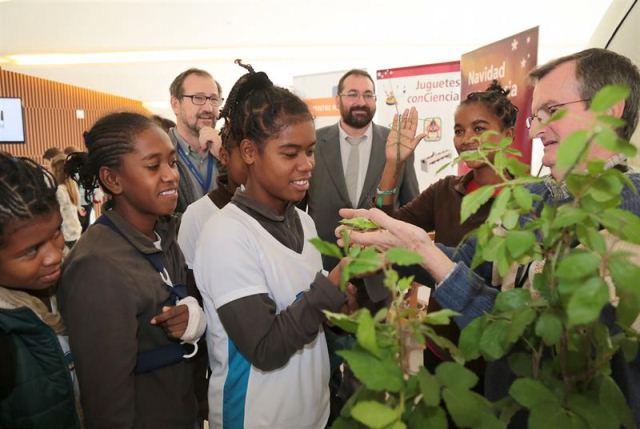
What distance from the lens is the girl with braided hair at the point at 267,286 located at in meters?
1.13

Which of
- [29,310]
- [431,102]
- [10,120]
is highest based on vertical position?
[431,102]

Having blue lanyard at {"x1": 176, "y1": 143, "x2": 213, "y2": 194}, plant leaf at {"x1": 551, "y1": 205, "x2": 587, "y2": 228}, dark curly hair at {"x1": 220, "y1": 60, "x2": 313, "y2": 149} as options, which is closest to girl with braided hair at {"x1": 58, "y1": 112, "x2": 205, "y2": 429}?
dark curly hair at {"x1": 220, "y1": 60, "x2": 313, "y2": 149}

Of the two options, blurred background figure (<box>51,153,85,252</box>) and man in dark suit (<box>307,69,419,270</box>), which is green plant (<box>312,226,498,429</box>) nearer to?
man in dark suit (<box>307,69,419,270</box>)

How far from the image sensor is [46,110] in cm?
987

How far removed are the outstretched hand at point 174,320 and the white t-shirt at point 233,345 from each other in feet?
0.23

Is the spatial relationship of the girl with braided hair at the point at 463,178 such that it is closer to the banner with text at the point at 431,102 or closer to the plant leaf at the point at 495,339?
the plant leaf at the point at 495,339

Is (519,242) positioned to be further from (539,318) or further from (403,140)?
(403,140)

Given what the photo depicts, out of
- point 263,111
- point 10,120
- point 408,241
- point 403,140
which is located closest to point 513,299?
point 408,241

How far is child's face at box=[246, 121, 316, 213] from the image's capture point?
1349mm

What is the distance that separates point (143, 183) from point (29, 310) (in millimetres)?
452

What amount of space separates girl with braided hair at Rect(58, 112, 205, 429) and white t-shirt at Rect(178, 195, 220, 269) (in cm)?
30

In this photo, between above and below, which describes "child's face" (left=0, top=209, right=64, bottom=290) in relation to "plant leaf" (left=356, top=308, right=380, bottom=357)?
below

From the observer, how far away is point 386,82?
5.77 metres

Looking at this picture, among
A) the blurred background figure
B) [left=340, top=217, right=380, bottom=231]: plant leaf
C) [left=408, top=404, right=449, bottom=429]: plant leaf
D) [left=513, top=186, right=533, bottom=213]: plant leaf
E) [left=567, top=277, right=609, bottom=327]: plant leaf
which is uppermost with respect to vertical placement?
[left=513, top=186, right=533, bottom=213]: plant leaf
